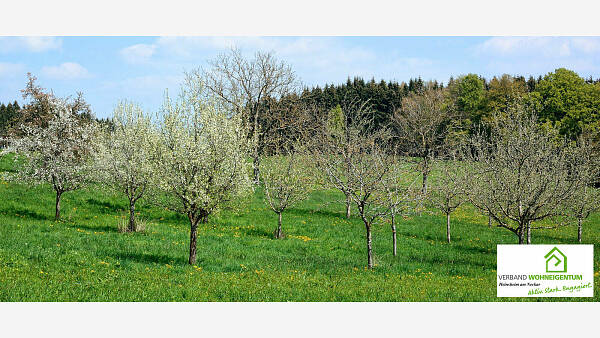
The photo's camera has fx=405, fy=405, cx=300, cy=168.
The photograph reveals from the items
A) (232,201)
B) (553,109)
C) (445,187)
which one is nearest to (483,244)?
(445,187)

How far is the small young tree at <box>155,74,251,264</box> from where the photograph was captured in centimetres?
1500

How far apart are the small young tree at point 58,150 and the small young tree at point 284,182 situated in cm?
1012

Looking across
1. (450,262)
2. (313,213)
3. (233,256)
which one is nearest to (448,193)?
(450,262)

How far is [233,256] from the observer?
17594mm

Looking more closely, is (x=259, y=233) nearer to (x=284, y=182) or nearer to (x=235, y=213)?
(x=284, y=182)

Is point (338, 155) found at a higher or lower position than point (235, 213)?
higher

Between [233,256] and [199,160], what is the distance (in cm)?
491

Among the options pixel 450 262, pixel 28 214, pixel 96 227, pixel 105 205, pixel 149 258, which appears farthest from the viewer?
pixel 105 205

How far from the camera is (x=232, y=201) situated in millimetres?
15977

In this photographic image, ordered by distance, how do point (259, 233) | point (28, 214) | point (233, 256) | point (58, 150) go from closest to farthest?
point (233, 256) → point (58, 150) → point (28, 214) → point (259, 233)

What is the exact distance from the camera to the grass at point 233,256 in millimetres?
11008

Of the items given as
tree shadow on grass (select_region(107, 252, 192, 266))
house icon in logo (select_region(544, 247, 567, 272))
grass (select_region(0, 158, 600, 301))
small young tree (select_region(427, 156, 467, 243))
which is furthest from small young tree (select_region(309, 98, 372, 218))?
house icon in logo (select_region(544, 247, 567, 272))

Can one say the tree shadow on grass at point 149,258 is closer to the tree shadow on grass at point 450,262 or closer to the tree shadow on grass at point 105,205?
the tree shadow on grass at point 450,262

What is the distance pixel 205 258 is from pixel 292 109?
27.0m
